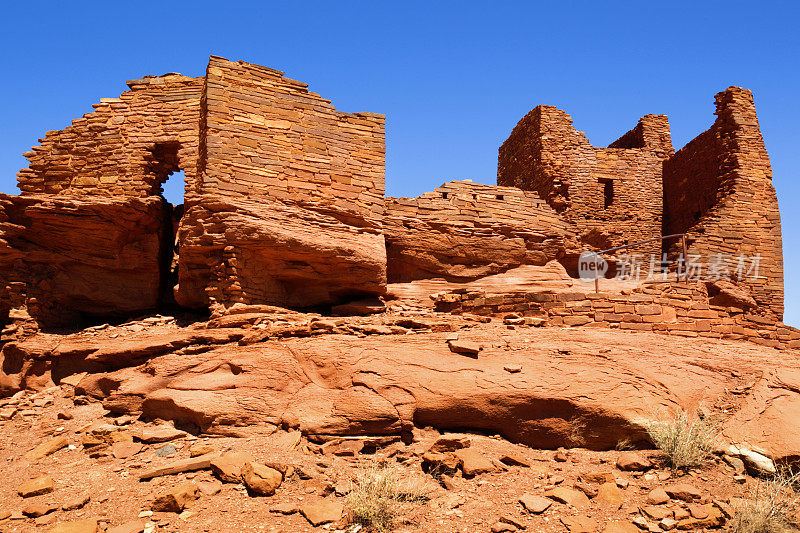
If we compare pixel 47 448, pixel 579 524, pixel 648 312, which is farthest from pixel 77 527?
pixel 648 312

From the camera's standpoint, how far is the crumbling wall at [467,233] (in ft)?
33.0

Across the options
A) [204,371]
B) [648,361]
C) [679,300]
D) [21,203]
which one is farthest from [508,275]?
[21,203]

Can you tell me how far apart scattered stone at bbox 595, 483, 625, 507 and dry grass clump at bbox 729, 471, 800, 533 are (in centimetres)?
92

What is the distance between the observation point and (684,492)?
500 centimetres

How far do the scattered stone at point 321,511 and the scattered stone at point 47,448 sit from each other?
11.1 feet

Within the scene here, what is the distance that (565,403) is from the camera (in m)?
6.18

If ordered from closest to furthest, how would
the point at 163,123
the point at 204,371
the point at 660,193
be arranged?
the point at 204,371 < the point at 163,123 < the point at 660,193

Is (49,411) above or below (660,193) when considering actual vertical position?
below

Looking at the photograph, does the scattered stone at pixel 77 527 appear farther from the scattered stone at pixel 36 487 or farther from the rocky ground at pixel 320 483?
the scattered stone at pixel 36 487

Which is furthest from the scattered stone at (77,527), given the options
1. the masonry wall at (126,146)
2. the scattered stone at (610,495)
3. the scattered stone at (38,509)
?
the masonry wall at (126,146)

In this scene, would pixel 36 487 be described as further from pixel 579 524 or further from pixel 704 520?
pixel 704 520

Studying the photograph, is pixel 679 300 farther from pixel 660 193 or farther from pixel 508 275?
pixel 660 193

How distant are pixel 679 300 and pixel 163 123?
1035cm

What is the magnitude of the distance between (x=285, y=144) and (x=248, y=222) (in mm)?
1810
